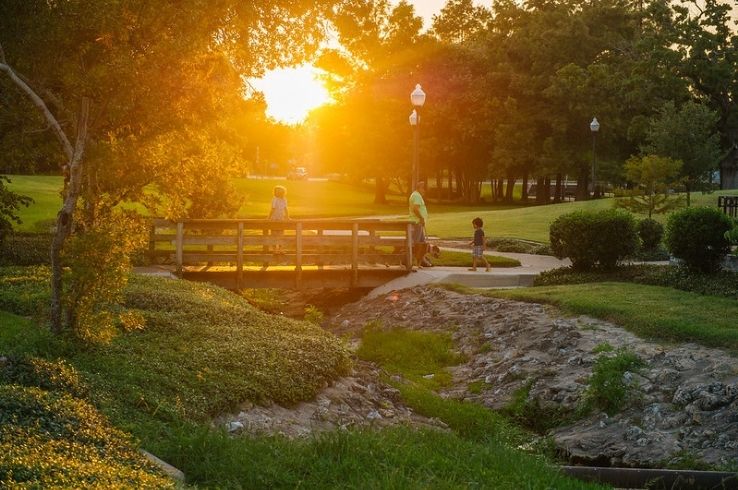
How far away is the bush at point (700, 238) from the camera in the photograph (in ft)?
61.8

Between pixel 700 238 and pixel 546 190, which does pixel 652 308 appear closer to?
pixel 700 238

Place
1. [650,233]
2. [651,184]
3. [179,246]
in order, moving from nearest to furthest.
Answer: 1. [179,246]
2. [650,233]
3. [651,184]

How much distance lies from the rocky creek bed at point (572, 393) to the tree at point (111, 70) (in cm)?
354

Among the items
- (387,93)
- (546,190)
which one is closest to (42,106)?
(387,93)

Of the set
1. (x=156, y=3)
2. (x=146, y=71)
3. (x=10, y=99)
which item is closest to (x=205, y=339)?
(x=146, y=71)

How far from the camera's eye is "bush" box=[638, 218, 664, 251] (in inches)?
1039

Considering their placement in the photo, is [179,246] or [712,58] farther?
[712,58]

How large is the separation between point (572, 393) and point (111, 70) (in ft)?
25.3

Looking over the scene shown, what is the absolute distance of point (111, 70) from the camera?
1245 cm

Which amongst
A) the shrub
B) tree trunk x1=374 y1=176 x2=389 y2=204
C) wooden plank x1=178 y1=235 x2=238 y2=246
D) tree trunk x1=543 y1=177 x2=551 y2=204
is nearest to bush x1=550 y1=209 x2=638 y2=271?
the shrub

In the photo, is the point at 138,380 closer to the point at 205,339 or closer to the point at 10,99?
the point at 205,339

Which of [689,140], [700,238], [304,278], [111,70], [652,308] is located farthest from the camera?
[689,140]

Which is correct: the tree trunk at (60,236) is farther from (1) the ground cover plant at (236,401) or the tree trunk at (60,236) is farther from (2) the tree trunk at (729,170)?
(2) the tree trunk at (729,170)

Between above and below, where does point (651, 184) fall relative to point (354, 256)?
above
